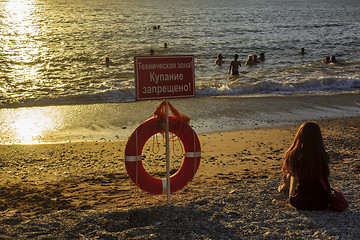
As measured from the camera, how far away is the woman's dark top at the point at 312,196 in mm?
4805

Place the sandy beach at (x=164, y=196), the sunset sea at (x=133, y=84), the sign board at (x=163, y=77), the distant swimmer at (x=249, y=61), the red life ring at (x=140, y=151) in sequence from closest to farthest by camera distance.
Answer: the sandy beach at (x=164, y=196) → the sign board at (x=163, y=77) → the red life ring at (x=140, y=151) → the sunset sea at (x=133, y=84) → the distant swimmer at (x=249, y=61)

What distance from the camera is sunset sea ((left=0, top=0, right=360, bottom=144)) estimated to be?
10.7 m

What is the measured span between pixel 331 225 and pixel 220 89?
36.1 feet

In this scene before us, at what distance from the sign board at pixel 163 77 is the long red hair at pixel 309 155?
53.8 inches

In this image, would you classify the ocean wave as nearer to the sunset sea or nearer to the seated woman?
the sunset sea

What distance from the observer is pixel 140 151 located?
210 inches

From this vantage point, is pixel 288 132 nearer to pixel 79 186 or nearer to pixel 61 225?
pixel 79 186

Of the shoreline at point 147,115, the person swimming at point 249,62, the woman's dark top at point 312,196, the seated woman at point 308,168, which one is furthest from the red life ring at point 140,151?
the person swimming at point 249,62

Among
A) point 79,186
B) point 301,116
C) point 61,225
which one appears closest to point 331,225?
point 61,225

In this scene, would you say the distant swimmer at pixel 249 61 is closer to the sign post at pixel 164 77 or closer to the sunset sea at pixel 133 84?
the sunset sea at pixel 133 84

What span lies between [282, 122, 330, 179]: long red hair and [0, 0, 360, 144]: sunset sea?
511 centimetres

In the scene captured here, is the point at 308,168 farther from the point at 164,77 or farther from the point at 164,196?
the point at 164,196

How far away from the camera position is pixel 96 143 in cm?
888

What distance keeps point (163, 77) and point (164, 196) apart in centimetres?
→ 172
